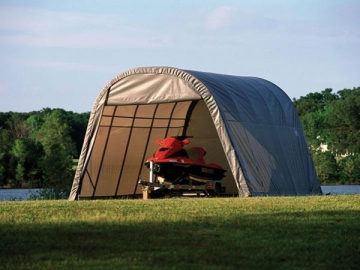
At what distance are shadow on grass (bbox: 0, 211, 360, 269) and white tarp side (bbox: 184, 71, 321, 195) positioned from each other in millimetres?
9417

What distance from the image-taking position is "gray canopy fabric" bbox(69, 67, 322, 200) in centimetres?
2309

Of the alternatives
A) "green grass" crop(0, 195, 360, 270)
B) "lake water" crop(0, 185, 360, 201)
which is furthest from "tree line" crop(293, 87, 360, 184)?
"green grass" crop(0, 195, 360, 270)

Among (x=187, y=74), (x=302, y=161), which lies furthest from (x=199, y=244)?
(x=302, y=161)

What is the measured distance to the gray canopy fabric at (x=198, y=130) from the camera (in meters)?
23.1

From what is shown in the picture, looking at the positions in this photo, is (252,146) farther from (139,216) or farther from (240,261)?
(240,261)

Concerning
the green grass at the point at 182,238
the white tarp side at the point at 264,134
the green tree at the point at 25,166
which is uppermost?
the white tarp side at the point at 264,134

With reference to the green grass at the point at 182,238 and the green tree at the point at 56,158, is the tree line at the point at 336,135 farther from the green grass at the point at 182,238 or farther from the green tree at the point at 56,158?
the green grass at the point at 182,238

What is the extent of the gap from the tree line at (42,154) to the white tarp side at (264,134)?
10.5 meters

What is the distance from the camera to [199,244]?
10.7 metres

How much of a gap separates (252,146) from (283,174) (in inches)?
72.9

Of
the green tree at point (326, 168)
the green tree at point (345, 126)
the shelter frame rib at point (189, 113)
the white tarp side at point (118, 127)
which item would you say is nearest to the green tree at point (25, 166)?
the green tree at point (326, 168)

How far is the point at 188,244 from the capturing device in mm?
10695

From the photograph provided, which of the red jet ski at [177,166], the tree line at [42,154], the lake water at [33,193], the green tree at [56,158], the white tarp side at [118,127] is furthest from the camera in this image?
the tree line at [42,154]

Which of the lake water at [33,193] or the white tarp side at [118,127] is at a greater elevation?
the white tarp side at [118,127]
